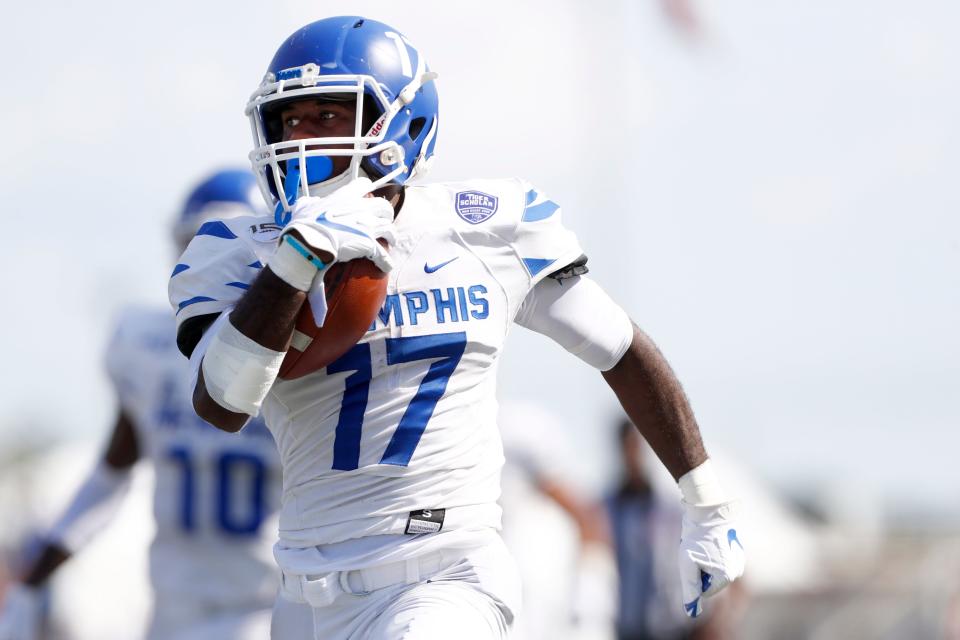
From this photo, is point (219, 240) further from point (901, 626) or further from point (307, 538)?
point (901, 626)

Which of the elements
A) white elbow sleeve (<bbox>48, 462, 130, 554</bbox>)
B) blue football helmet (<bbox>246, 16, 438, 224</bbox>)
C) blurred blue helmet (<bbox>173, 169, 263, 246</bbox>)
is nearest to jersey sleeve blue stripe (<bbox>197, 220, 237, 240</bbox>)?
blue football helmet (<bbox>246, 16, 438, 224</bbox>)

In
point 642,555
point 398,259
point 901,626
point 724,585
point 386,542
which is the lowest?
point 901,626

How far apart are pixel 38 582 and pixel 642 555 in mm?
3730

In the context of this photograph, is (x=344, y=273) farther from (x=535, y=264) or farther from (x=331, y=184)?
(x=535, y=264)

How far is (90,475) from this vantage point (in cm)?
687

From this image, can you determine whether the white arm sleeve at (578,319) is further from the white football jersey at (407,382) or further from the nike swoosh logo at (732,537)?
the nike swoosh logo at (732,537)

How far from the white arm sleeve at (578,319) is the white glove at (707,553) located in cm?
50

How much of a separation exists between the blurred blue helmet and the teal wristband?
10.5ft

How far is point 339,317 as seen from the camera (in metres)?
3.85

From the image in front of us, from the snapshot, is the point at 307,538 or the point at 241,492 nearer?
the point at 307,538

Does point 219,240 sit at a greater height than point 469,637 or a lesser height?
greater

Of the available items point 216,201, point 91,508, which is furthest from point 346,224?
point 91,508

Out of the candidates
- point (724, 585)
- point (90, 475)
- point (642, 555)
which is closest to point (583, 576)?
point (642, 555)

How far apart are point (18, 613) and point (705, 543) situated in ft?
10.9
